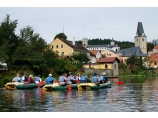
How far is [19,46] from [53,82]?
19082 mm

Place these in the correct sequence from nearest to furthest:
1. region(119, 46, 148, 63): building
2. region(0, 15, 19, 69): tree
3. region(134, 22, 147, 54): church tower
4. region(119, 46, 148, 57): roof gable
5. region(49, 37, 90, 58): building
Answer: region(0, 15, 19, 69): tree, region(49, 37, 90, 58): building, region(119, 46, 148, 57): roof gable, region(119, 46, 148, 63): building, region(134, 22, 147, 54): church tower

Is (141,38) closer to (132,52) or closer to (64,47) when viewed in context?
(132,52)

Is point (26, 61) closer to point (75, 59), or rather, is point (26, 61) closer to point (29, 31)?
point (29, 31)

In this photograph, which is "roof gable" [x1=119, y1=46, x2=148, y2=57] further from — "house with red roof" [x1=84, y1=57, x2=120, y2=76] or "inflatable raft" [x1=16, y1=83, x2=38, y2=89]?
"inflatable raft" [x1=16, y1=83, x2=38, y2=89]

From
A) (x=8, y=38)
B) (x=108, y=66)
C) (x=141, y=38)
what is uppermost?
(x=141, y=38)

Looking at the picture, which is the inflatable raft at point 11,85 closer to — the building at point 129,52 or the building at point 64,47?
the building at point 64,47

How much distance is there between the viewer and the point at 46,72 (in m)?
55.2

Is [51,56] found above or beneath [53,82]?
above

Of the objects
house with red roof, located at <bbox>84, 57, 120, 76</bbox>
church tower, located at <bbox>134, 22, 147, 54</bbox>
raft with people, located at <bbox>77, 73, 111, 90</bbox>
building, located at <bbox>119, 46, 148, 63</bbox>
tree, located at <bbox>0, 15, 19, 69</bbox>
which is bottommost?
raft with people, located at <bbox>77, 73, 111, 90</bbox>

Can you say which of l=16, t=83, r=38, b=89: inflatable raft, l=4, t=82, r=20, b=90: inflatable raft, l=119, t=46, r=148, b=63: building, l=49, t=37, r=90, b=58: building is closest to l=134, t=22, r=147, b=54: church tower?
l=119, t=46, r=148, b=63: building

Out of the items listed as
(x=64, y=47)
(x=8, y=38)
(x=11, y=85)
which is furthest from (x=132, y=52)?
(x=11, y=85)

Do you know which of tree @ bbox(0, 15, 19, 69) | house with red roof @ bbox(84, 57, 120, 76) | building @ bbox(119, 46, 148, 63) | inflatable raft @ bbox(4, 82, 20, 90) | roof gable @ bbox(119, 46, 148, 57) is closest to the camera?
inflatable raft @ bbox(4, 82, 20, 90)
